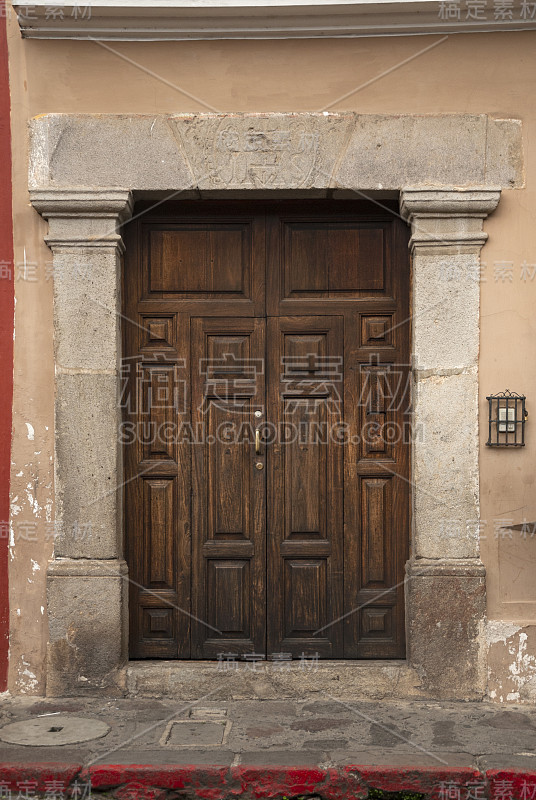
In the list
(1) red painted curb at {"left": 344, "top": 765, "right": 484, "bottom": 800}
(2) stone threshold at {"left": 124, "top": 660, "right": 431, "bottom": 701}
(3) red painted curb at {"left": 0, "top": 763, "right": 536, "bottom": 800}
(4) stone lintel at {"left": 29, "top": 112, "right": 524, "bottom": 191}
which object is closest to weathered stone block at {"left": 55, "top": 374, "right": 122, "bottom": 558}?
(2) stone threshold at {"left": 124, "top": 660, "right": 431, "bottom": 701}

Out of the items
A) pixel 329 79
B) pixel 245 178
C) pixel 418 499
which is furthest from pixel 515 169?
pixel 418 499

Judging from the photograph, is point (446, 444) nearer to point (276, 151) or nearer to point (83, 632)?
point (276, 151)

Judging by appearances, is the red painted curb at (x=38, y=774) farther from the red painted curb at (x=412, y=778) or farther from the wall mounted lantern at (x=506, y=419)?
the wall mounted lantern at (x=506, y=419)

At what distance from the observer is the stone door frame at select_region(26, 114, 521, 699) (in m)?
4.54

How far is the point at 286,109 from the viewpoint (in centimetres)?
461

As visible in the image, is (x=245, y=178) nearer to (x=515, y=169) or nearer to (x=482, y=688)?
(x=515, y=169)

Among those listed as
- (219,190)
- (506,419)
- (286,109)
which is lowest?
(506,419)

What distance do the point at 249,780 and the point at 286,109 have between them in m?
3.40

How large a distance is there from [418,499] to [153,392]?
1.62 meters

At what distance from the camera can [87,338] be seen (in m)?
4.61

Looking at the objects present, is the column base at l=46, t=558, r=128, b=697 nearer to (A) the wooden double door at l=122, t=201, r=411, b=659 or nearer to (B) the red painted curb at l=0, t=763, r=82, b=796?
(A) the wooden double door at l=122, t=201, r=411, b=659

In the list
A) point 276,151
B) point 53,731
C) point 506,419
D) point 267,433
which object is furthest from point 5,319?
point 506,419

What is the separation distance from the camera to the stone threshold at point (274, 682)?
4562mm

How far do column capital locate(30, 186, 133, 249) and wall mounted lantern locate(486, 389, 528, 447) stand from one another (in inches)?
→ 89.2
